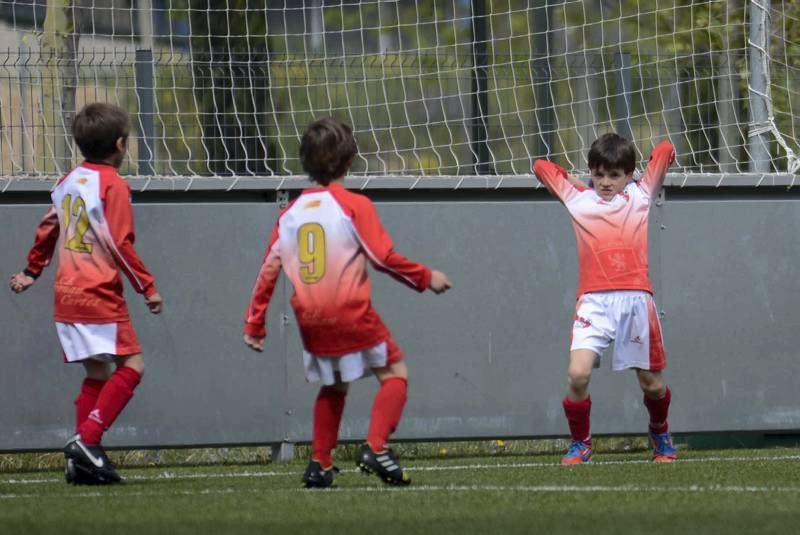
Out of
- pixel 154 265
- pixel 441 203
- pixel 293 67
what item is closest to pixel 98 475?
pixel 154 265

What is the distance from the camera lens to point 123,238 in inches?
259

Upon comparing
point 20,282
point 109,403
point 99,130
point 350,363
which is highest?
point 99,130

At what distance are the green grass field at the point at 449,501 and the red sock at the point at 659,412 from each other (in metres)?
0.35

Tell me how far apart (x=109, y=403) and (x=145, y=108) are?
269cm

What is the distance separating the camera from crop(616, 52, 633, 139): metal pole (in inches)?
362

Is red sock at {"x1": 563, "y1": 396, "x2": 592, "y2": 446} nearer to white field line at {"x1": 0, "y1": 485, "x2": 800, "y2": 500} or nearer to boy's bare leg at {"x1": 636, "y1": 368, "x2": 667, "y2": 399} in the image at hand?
boy's bare leg at {"x1": 636, "y1": 368, "x2": 667, "y2": 399}

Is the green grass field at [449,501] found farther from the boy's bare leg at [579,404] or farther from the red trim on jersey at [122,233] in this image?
the red trim on jersey at [122,233]

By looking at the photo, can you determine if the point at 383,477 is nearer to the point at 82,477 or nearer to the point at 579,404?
the point at 82,477

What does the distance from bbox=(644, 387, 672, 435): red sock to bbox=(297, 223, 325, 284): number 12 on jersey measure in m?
2.30

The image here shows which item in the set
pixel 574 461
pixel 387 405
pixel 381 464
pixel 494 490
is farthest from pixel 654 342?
pixel 381 464

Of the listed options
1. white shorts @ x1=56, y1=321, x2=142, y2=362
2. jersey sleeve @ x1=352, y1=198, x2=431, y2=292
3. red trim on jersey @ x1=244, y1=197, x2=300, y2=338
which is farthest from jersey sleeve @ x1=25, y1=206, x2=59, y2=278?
jersey sleeve @ x1=352, y1=198, x2=431, y2=292

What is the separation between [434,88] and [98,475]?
11.5 ft

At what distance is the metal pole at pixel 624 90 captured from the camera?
9.20 metres

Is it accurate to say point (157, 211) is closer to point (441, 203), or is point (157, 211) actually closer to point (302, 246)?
point (441, 203)
